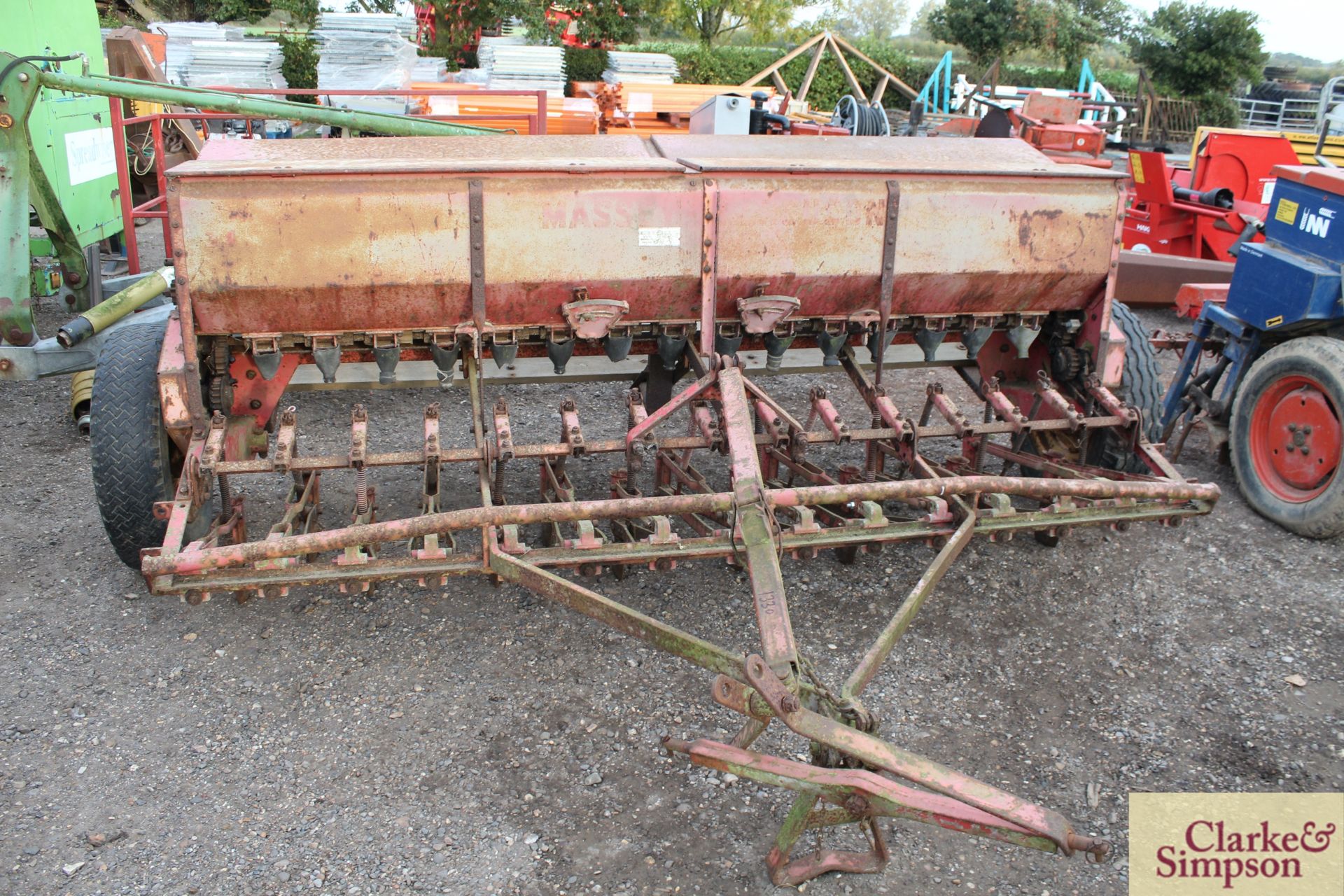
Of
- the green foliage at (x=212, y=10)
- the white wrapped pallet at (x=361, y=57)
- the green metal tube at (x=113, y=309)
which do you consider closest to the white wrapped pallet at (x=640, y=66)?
the white wrapped pallet at (x=361, y=57)

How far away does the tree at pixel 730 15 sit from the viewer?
23.4m

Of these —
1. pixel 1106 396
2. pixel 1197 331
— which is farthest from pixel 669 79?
pixel 1106 396

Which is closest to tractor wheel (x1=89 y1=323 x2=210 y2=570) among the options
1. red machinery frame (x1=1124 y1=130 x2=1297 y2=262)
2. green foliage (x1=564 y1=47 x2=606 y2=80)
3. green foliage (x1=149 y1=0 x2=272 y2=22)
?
red machinery frame (x1=1124 y1=130 x2=1297 y2=262)

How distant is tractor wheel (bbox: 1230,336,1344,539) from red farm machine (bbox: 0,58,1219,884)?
2.36 feet

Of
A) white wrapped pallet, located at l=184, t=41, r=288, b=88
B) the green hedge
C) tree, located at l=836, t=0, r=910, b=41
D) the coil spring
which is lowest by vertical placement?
the coil spring

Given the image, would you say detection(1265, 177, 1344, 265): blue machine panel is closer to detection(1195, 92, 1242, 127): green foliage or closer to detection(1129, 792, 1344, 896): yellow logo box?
detection(1129, 792, 1344, 896): yellow logo box

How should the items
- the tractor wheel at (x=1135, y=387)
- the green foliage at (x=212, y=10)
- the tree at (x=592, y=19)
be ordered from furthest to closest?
the green foliage at (x=212, y=10) → the tree at (x=592, y=19) → the tractor wheel at (x=1135, y=387)

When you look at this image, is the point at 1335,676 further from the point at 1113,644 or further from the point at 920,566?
the point at 920,566

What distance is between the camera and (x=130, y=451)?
12.1 feet

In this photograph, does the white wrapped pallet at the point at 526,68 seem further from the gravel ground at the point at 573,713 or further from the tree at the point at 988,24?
the tree at the point at 988,24

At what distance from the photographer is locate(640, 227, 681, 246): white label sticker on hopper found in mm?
3781

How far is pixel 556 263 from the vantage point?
374 centimetres

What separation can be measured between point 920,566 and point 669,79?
1195 cm

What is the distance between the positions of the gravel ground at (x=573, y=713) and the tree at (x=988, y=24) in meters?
22.7
